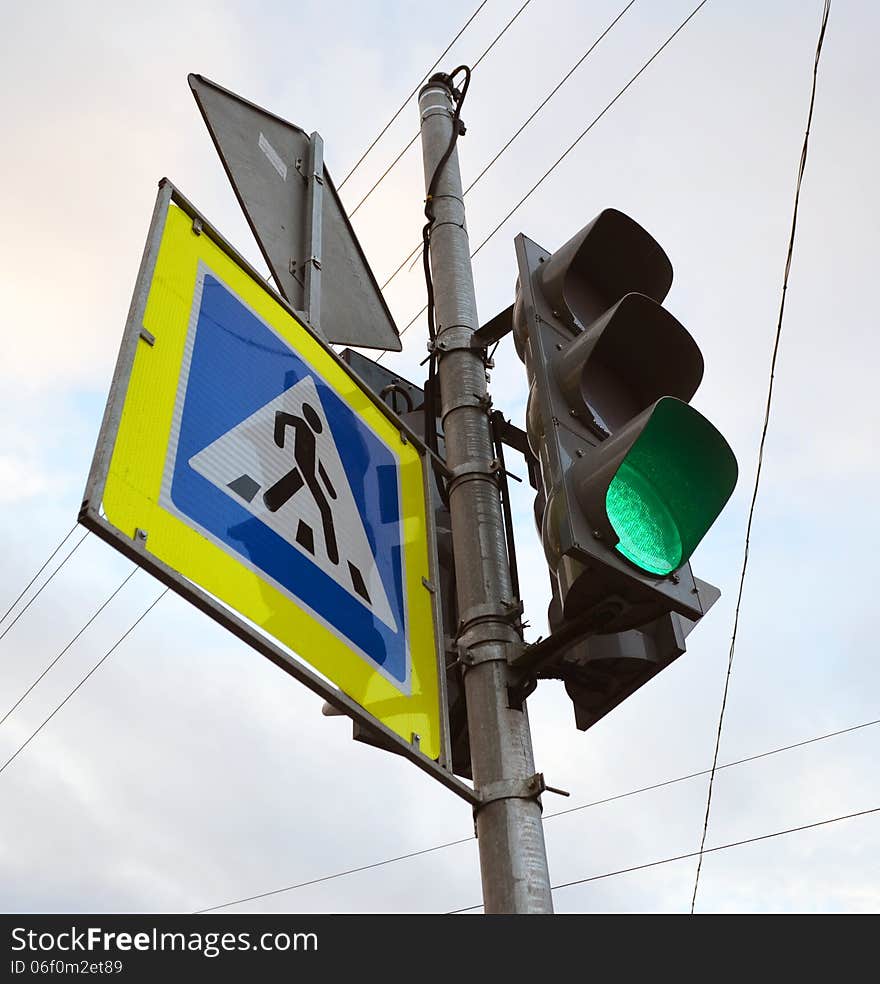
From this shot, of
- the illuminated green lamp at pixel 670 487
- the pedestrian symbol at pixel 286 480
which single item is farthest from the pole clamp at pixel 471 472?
the illuminated green lamp at pixel 670 487

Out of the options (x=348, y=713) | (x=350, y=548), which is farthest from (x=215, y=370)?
(x=348, y=713)

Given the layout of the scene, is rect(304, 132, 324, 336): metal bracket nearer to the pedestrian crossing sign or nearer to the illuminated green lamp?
the pedestrian crossing sign

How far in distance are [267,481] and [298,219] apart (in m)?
1.33

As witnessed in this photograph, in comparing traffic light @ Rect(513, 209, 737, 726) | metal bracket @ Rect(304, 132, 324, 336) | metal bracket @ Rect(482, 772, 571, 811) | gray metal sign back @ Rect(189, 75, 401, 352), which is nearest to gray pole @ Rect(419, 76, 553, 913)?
metal bracket @ Rect(482, 772, 571, 811)

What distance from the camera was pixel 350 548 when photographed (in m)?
2.58

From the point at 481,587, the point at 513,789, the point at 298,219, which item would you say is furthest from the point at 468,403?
the point at 513,789

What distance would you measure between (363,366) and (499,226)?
1.90 metres

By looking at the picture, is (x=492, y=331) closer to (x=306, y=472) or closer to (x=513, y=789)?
(x=306, y=472)

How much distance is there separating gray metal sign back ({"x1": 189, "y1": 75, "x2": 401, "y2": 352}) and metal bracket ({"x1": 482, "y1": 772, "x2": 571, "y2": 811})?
1.31m

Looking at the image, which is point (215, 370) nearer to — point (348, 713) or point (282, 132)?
point (348, 713)

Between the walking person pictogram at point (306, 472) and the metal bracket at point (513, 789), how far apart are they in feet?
2.07

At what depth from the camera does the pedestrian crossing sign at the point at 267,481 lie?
6.77 feet

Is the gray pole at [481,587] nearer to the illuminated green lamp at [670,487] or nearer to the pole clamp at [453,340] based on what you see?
the pole clamp at [453,340]
